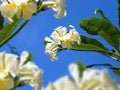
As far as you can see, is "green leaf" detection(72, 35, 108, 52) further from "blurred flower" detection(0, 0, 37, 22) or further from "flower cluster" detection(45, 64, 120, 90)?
"flower cluster" detection(45, 64, 120, 90)

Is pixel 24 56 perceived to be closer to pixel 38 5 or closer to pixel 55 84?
pixel 55 84

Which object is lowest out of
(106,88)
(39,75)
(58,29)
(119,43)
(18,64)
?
(106,88)

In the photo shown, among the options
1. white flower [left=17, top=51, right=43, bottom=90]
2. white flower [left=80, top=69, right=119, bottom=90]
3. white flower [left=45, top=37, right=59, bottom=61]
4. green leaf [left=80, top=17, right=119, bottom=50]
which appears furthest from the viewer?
green leaf [left=80, top=17, right=119, bottom=50]

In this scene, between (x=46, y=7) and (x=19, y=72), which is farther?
(x=46, y=7)

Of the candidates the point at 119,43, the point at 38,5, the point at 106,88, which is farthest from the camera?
the point at 119,43

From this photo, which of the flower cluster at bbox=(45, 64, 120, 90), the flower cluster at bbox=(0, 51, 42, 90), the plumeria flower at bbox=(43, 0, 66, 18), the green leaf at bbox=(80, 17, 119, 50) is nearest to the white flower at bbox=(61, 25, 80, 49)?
the green leaf at bbox=(80, 17, 119, 50)

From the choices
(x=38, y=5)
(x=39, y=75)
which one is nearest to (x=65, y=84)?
(x=39, y=75)
